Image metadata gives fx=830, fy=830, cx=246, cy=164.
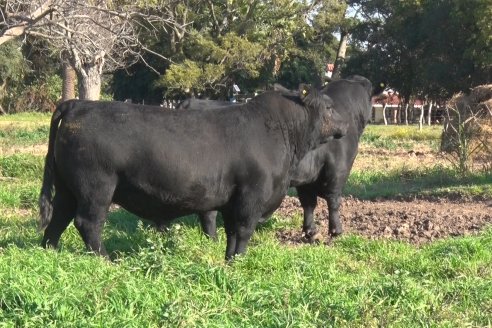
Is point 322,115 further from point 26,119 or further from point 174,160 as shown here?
point 26,119

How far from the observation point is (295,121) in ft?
27.1

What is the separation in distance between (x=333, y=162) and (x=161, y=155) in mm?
3039

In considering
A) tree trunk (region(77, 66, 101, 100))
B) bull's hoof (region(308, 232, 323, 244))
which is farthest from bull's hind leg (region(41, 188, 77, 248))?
tree trunk (region(77, 66, 101, 100))

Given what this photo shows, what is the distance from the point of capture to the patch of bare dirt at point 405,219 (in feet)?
31.6

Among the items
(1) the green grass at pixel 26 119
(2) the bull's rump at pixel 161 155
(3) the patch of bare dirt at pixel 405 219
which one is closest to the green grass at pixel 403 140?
(3) the patch of bare dirt at pixel 405 219

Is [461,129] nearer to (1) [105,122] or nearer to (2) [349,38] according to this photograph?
(1) [105,122]

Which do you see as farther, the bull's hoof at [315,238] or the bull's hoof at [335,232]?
the bull's hoof at [335,232]

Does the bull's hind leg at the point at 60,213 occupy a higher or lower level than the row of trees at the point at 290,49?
lower

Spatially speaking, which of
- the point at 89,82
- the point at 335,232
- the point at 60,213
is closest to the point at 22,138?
the point at 89,82

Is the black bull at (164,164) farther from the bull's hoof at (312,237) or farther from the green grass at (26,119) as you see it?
the green grass at (26,119)

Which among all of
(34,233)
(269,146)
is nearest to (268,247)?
(269,146)

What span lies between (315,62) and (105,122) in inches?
2019

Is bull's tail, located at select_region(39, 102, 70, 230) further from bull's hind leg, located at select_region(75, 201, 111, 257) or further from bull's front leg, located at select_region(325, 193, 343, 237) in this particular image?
bull's front leg, located at select_region(325, 193, 343, 237)

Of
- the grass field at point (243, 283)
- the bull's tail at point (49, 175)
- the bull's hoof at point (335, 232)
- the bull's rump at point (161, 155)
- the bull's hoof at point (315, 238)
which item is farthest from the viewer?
the bull's hoof at point (335, 232)
